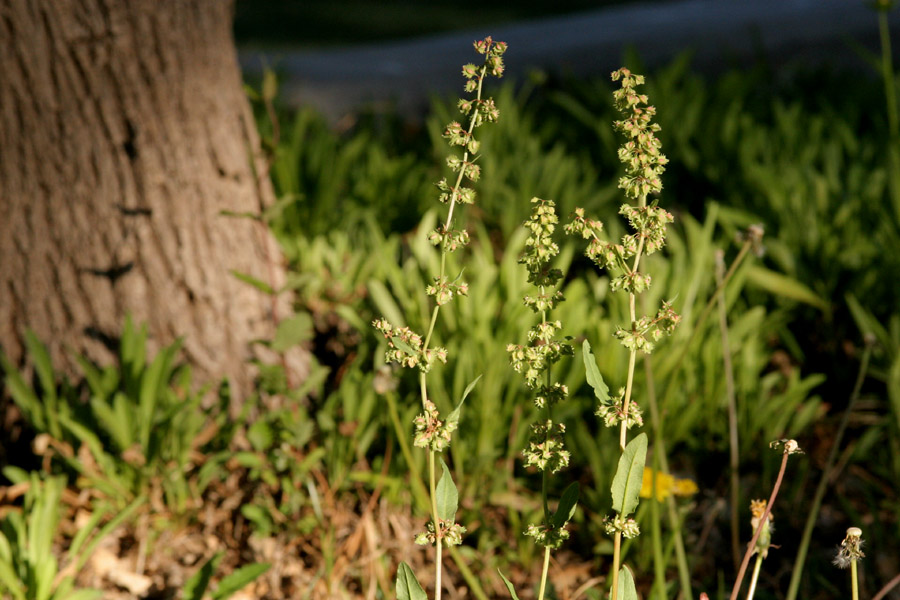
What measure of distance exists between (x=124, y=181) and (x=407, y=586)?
140cm

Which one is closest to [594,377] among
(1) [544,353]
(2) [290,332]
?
(1) [544,353]

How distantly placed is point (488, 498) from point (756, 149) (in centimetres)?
186

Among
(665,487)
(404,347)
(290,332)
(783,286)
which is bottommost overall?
(665,487)

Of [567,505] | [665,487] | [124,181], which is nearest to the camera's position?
[567,505]

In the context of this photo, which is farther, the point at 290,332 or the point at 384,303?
the point at 384,303

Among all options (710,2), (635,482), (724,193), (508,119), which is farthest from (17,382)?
(710,2)

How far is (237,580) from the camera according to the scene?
171cm

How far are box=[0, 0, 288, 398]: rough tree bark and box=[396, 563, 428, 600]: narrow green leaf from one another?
1.21 metres

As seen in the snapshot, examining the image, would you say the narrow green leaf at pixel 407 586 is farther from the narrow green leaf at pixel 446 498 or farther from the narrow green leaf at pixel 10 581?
the narrow green leaf at pixel 10 581

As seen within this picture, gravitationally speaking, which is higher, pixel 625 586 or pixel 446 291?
pixel 446 291

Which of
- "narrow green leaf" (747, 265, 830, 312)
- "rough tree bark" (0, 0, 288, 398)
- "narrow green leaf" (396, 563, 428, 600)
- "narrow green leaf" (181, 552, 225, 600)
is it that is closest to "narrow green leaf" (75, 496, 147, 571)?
"narrow green leaf" (181, 552, 225, 600)

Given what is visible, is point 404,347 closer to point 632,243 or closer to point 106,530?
point 632,243

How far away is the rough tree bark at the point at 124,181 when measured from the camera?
2043mm

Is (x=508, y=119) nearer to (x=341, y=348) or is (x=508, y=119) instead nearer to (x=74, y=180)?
(x=341, y=348)
